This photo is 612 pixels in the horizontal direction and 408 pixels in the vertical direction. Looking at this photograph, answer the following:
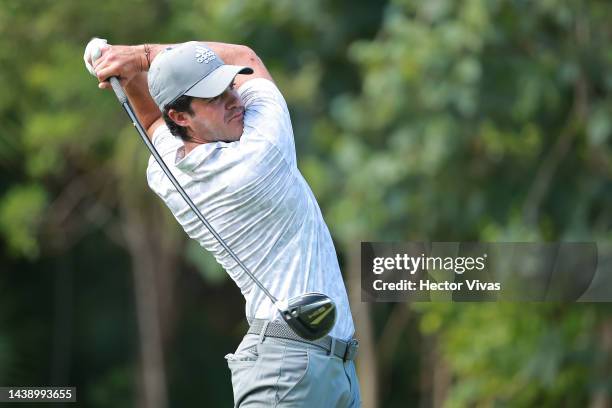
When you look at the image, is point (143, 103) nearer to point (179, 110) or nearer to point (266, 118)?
point (179, 110)

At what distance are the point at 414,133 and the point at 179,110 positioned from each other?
6.64m

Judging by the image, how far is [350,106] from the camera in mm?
11164

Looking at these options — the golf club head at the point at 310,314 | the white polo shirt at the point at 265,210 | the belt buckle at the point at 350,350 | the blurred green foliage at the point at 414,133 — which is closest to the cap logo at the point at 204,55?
the white polo shirt at the point at 265,210

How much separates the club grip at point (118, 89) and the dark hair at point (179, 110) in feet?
0.45

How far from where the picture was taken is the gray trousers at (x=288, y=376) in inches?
157

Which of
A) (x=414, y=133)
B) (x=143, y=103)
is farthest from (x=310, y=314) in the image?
(x=414, y=133)

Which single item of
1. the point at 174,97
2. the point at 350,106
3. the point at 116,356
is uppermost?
the point at 350,106

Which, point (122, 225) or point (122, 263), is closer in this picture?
point (122, 225)

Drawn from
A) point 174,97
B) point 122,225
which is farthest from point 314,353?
point 122,225

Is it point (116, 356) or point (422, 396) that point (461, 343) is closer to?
point (422, 396)

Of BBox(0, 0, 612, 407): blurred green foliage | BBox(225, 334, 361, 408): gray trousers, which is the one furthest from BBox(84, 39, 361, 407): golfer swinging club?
BBox(0, 0, 612, 407): blurred green foliage

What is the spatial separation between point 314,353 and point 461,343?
7.68 metres

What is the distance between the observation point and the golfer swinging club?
13.1ft

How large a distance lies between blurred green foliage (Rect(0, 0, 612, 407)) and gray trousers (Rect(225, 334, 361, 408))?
20.5 ft
